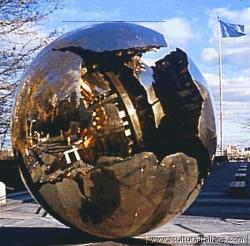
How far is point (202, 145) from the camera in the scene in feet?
24.5

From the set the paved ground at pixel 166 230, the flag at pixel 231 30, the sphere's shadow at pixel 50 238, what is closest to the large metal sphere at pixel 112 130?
the sphere's shadow at pixel 50 238

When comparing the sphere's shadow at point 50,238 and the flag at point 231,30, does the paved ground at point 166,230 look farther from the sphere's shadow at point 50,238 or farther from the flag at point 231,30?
the flag at point 231,30

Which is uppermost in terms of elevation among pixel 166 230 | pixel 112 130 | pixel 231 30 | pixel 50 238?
pixel 231 30

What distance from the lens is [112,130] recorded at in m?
6.82

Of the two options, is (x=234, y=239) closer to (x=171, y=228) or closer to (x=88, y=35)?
(x=171, y=228)

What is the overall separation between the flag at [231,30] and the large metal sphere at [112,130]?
34.3 meters

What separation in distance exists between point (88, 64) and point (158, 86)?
852 millimetres

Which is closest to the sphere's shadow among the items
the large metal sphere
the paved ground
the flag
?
the paved ground

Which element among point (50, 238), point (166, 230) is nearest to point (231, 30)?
point (166, 230)

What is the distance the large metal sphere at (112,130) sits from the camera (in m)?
Answer: 6.91

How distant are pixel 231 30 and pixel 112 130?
36.8 meters

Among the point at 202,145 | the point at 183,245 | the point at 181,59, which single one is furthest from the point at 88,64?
the point at 183,245

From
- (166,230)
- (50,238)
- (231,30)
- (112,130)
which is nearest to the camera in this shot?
(112,130)

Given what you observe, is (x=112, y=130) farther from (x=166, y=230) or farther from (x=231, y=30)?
(x=231, y=30)
